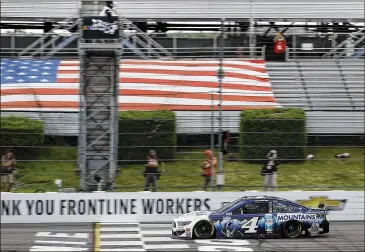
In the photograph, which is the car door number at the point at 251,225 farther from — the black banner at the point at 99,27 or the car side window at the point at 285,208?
the black banner at the point at 99,27

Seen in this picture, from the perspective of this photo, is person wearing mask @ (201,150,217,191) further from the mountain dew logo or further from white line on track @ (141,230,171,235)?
the mountain dew logo

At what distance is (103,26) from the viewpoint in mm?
3158

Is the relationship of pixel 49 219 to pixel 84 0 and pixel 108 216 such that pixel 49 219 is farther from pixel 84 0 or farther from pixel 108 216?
pixel 84 0

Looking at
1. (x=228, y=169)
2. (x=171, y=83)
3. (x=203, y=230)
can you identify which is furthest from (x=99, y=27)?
(x=171, y=83)

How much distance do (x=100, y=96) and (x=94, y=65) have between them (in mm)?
162

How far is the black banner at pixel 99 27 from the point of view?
10.2ft

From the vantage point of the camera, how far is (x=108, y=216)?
13.4ft

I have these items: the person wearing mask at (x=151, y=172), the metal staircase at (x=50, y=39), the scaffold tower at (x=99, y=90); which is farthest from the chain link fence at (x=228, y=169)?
the metal staircase at (x=50, y=39)

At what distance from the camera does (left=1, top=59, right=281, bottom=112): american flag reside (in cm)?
473

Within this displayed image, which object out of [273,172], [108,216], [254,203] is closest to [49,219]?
[108,216]

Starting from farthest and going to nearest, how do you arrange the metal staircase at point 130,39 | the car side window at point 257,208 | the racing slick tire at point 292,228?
the metal staircase at point 130,39 < the car side window at point 257,208 < the racing slick tire at point 292,228

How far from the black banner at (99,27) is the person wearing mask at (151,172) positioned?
1.55 meters

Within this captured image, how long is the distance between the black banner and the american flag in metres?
0.28

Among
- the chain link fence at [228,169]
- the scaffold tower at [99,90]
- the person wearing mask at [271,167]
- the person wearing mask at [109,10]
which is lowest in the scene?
the chain link fence at [228,169]
